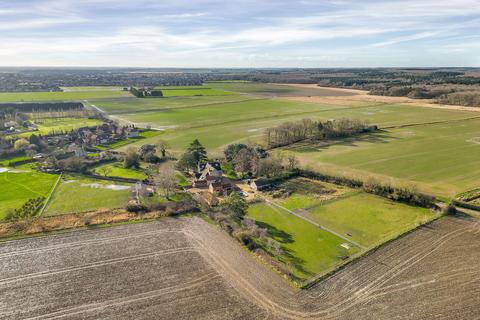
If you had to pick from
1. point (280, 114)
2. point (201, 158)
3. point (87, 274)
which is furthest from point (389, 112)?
point (87, 274)

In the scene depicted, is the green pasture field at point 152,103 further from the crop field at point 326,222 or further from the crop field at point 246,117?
the crop field at point 326,222

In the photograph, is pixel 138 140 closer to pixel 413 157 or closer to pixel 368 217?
pixel 368 217

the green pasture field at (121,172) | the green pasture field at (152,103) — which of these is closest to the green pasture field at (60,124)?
the green pasture field at (152,103)

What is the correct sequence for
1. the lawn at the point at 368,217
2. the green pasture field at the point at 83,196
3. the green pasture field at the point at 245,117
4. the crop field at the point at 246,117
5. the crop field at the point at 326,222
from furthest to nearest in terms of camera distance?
the crop field at the point at 246,117
the green pasture field at the point at 245,117
the green pasture field at the point at 83,196
the lawn at the point at 368,217
the crop field at the point at 326,222

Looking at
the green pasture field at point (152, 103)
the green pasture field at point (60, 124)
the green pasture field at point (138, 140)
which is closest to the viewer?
the green pasture field at point (138, 140)

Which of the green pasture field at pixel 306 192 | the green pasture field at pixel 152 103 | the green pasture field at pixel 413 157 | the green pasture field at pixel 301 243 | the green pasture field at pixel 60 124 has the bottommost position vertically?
the green pasture field at pixel 301 243

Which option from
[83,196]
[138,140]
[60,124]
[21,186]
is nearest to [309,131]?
[138,140]

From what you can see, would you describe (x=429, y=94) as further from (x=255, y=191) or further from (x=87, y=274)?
(x=87, y=274)
